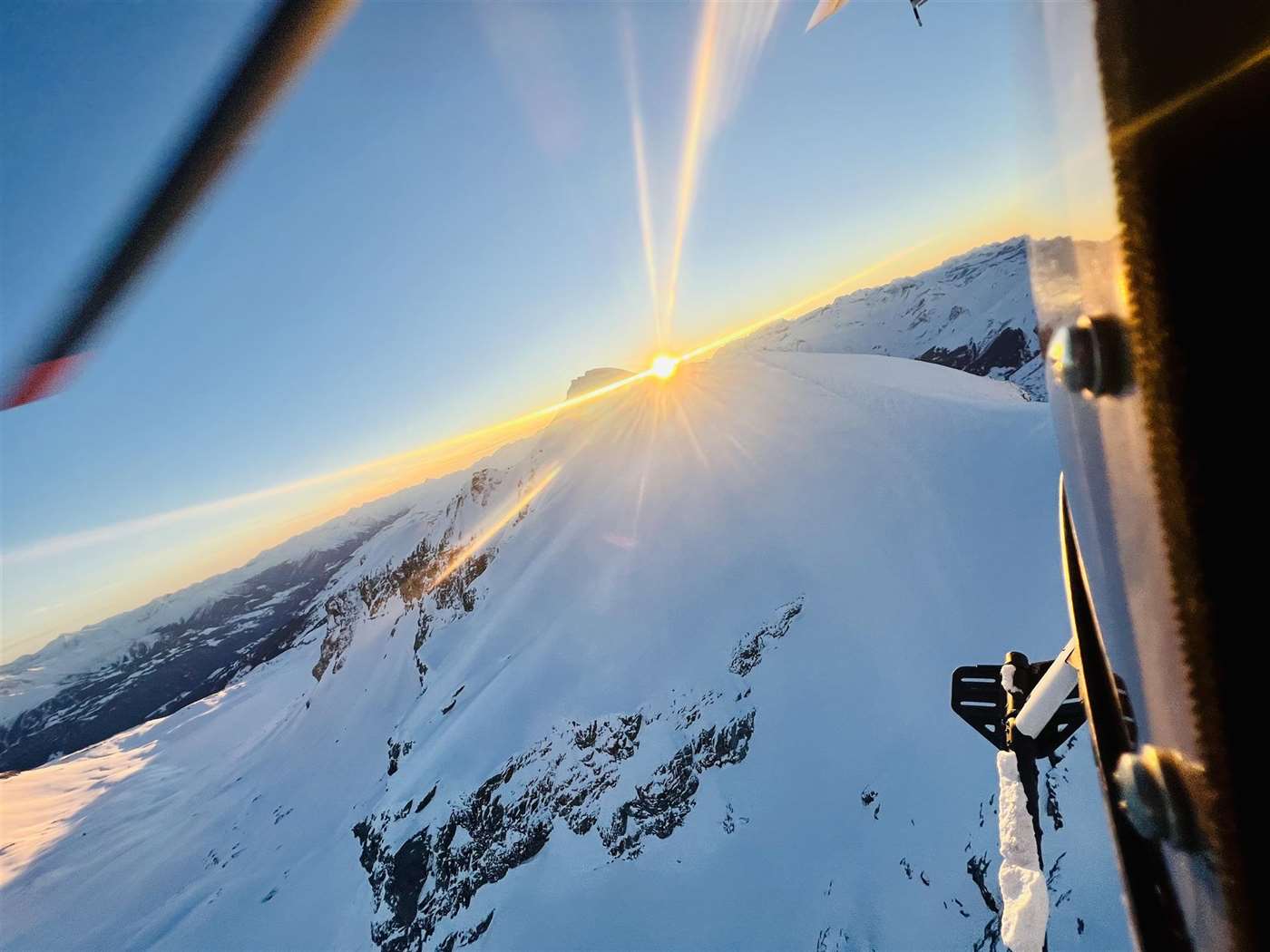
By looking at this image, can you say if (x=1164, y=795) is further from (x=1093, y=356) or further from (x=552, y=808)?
(x=552, y=808)

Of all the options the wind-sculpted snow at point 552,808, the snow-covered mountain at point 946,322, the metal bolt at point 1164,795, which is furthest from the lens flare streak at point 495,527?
the snow-covered mountain at point 946,322

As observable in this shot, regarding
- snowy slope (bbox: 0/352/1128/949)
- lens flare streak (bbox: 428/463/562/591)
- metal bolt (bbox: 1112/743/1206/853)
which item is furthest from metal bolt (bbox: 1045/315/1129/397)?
lens flare streak (bbox: 428/463/562/591)

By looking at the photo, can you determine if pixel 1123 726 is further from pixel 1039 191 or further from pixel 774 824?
pixel 774 824

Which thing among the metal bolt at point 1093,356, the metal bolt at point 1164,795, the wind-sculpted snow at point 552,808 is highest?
the metal bolt at point 1093,356

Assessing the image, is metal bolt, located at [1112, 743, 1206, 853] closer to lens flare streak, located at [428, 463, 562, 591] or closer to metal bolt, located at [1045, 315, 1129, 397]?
metal bolt, located at [1045, 315, 1129, 397]

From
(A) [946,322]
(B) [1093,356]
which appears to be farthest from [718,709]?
(A) [946,322]

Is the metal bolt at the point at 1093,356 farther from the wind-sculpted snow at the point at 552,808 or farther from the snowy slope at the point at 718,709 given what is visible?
the wind-sculpted snow at the point at 552,808
